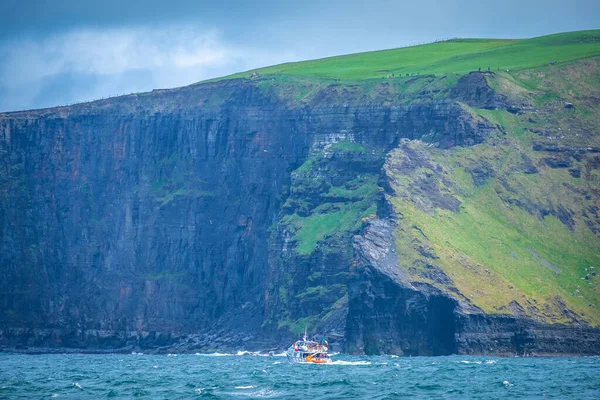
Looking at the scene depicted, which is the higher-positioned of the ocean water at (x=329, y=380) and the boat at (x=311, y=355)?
the boat at (x=311, y=355)

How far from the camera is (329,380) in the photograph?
6033 inches

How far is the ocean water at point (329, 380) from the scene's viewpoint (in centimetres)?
13800

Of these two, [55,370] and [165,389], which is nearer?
[165,389]

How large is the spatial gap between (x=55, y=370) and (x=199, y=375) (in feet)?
88.8

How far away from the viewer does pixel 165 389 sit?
145625mm

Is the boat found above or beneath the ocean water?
above

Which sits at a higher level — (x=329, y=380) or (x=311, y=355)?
(x=311, y=355)

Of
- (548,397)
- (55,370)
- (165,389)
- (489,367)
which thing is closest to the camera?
(548,397)

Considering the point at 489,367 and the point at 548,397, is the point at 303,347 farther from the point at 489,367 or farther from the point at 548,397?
the point at 548,397

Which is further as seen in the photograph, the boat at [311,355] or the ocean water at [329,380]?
the boat at [311,355]

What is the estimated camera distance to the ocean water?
138000mm

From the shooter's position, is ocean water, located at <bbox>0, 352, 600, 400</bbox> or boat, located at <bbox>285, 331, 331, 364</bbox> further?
boat, located at <bbox>285, 331, 331, 364</bbox>

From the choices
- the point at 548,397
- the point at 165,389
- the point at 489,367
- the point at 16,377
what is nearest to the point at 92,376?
the point at 16,377

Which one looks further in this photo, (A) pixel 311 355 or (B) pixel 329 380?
(A) pixel 311 355
